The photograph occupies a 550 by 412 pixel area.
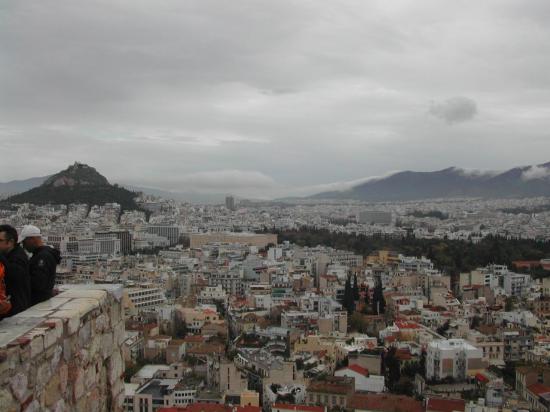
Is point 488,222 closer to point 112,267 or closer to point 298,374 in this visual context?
point 112,267

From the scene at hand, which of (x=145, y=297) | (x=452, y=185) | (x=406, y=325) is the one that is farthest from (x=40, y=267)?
(x=452, y=185)

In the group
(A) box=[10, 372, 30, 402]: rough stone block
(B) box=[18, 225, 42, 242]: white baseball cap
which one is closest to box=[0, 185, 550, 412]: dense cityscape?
(B) box=[18, 225, 42, 242]: white baseball cap

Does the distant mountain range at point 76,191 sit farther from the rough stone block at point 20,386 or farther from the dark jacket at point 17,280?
the rough stone block at point 20,386

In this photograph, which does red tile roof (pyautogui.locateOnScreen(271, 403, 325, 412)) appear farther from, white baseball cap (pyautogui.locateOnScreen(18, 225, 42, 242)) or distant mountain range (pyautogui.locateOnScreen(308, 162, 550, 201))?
distant mountain range (pyautogui.locateOnScreen(308, 162, 550, 201))

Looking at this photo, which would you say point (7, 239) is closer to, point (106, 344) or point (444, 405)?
point (106, 344)

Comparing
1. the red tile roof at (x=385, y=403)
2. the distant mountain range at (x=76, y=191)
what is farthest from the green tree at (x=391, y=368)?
the distant mountain range at (x=76, y=191)

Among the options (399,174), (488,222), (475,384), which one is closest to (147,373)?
(475,384)
